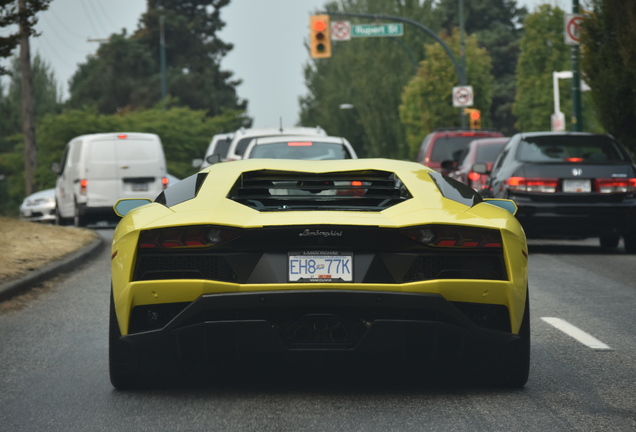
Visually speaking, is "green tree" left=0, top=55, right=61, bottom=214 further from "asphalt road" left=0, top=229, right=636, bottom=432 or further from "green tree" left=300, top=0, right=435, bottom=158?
"asphalt road" left=0, top=229, right=636, bottom=432

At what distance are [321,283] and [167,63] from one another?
8405 cm

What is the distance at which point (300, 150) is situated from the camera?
16766mm

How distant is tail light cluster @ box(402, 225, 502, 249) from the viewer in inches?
243

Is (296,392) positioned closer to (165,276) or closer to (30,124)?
(165,276)

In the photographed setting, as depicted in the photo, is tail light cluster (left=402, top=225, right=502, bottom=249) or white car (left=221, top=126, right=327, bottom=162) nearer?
tail light cluster (left=402, top=225, right=502, bottom=249)

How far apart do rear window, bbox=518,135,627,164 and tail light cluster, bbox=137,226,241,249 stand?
10578mm

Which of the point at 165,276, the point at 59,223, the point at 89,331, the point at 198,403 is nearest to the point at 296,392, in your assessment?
the point at 198,403

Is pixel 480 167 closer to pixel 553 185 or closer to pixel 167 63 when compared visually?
pixel 553 185

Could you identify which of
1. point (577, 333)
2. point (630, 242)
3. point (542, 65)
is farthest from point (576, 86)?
point (542, 65)

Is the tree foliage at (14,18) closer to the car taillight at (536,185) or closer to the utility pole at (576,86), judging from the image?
the car taillight at (536,185)

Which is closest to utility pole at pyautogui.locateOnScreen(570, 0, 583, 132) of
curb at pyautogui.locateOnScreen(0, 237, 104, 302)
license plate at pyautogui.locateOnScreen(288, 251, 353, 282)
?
curb at pyautogui.locateOnScreen(0, 237, 104, 302)

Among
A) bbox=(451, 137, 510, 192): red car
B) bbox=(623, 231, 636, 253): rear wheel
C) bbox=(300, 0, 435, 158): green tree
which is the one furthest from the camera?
bbox=(300, 0, 435, 158): green tree

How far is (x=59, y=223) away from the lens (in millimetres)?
27047

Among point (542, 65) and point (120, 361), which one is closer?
point (120, 361)
